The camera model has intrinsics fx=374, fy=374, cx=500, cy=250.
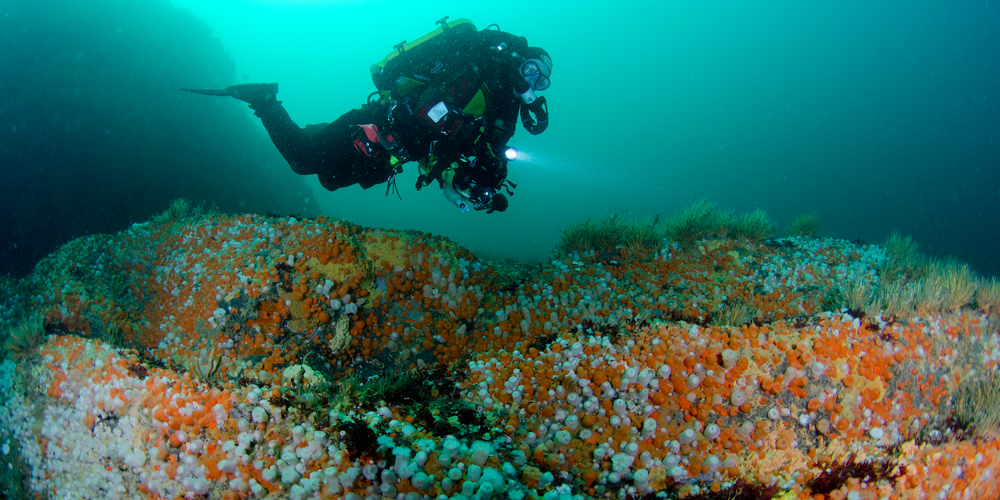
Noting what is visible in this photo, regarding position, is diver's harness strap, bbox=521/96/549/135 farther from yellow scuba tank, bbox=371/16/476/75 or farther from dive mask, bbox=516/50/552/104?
yellow scuba tank, bbox=371/16/476/75

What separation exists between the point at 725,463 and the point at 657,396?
0.52 meters

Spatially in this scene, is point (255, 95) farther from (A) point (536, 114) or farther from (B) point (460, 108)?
(A) point (536, 114)

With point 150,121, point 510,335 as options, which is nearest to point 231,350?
point 510,335

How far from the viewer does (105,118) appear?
37.1 ft

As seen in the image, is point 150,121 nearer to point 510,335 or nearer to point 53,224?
point 53,224

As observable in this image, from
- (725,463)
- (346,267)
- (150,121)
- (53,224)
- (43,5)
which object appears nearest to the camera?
(725,463)

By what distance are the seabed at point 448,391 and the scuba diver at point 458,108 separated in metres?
1.23

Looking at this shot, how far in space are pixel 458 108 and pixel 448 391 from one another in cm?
348

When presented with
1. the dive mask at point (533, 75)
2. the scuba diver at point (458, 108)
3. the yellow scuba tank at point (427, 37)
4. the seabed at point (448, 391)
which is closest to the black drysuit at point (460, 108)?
the scuba diver at point (458, 108)

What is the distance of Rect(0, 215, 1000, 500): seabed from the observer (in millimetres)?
2246

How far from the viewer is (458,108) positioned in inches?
192

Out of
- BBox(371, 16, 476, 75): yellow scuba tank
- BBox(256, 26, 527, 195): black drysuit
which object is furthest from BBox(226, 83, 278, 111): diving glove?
BBox(371, 16, 476, 75): yellow scuba tank

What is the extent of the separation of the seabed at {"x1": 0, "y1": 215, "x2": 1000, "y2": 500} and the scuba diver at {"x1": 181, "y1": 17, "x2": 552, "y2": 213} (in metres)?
1.23

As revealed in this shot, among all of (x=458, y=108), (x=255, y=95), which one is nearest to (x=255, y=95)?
(x=255, y=95)
